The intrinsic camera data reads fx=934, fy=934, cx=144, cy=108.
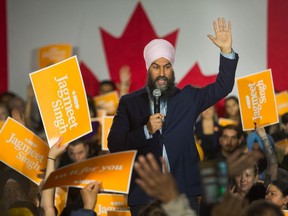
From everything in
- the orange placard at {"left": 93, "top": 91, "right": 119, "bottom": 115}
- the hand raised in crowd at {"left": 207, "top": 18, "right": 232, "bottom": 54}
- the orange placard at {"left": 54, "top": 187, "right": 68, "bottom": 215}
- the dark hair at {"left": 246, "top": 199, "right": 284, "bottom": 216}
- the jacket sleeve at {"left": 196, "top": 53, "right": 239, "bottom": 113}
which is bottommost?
the dark hair at {"left": 246, "top": 199, "right": 284, "bottom": 216}

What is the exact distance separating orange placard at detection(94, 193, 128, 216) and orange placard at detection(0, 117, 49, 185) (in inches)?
16.6

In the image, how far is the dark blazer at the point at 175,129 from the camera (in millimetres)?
4777

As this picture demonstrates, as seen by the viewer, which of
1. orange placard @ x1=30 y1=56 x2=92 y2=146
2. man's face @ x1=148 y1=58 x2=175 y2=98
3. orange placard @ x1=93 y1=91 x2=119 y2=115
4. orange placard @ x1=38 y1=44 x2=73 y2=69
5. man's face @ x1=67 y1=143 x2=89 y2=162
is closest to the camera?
man's face @ x1=148 y1=58 x2=175 y2=98

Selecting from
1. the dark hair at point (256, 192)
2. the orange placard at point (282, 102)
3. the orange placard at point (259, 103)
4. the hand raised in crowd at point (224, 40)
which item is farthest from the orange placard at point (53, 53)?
the hand raised in crowd at point (224, 40)

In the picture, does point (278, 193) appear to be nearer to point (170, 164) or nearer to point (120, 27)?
point (170, 164)

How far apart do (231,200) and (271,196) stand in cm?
243

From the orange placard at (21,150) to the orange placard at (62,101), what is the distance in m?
0.44

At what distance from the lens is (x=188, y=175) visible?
4.78m

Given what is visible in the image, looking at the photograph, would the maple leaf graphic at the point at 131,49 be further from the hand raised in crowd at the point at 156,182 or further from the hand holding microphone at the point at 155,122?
the hand raised in crowd at the point at 156,182

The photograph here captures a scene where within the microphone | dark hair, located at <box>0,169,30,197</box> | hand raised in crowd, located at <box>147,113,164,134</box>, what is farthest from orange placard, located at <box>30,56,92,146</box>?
dark hair, located at <box>0,169,30,197</box>

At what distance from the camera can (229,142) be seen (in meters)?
7.31

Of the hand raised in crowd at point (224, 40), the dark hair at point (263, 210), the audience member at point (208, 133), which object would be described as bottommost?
the dark hair at point (263, 210)

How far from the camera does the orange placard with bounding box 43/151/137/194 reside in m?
4.10

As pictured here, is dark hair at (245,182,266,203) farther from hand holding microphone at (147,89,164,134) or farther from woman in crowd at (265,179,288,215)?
hand holding microphone at (147,89,164,134)
